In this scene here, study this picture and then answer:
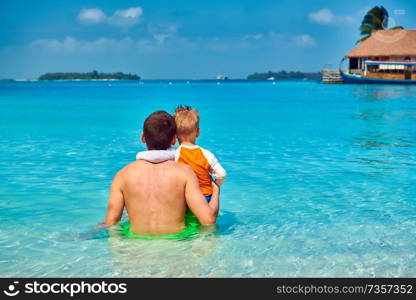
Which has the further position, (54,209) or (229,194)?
(229,194)

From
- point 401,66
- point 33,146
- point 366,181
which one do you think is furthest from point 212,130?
point 401,66

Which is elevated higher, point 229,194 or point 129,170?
point 129,170

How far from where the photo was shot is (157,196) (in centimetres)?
459

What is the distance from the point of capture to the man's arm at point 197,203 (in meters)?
4.55

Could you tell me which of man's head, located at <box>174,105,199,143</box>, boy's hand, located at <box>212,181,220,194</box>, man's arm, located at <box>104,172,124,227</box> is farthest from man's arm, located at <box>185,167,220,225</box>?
man's arm, located at <box>104,172,124,227</box>

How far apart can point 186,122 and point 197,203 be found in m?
0.83

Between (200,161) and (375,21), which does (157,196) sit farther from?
(375,21)

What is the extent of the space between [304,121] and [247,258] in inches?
770

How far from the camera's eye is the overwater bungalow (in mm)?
66938

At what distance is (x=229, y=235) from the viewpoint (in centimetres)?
569

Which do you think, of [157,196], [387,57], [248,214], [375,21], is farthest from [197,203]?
[375,21]

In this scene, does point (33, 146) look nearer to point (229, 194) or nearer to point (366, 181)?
point (229, 194)

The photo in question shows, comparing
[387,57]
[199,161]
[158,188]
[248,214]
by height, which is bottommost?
[248,214]

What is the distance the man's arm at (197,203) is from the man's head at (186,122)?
0.47 m
